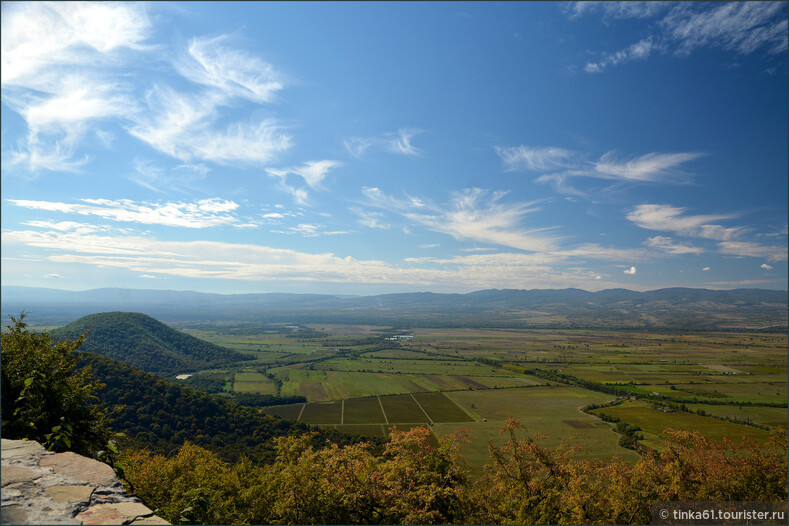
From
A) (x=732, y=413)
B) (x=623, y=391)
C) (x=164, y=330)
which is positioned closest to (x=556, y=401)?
(x=623, y=391)

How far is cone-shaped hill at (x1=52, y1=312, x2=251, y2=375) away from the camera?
76.8m

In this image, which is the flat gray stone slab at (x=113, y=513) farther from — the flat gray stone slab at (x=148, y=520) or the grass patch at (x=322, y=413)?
the grass patch at (x=322, y=413)

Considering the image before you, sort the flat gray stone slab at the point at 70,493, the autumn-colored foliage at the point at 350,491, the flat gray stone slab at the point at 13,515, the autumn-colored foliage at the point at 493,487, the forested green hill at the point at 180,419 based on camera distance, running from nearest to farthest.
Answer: the flat gray stone slab at the point at 13,515
the flat gray stone slab at the point at 70,493
the autumn-colored foliage at the point at 350,491
the autumn-colored foliage at the point at 493,487
the forested green hill at the point at 180,419

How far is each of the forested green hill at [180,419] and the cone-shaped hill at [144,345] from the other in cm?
4194

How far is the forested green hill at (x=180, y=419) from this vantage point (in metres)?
34.8

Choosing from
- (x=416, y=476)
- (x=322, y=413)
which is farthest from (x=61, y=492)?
(x=322, y=413)

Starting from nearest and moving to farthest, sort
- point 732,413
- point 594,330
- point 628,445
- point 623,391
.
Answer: point 628,445 → point 732,413 → point 623,391 → point 594,330

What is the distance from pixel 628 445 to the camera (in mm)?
30781

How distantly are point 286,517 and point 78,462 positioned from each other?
4.39 metres

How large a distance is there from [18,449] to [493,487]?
396 inches

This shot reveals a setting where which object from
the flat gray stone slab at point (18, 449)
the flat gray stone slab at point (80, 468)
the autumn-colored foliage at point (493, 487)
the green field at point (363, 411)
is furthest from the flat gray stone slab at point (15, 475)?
the green field at point (363, 411)

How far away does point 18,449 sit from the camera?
590cm

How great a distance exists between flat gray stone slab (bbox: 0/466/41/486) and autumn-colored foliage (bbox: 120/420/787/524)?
11.8 ft

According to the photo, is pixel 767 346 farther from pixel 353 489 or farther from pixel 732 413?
pixel 353 489
